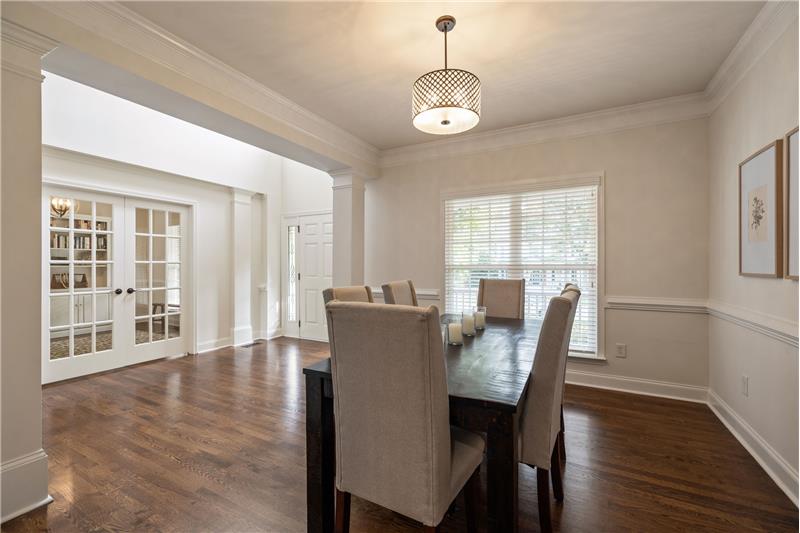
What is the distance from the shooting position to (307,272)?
5.90 m

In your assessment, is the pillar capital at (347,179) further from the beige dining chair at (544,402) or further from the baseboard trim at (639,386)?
the beige dining chair at (544,402)

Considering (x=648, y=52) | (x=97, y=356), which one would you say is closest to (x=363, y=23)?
(x=648, y=52)

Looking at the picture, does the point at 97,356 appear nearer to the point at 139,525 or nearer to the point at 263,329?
the point at 263,329

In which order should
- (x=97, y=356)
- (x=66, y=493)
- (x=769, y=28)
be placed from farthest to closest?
(x=97, y=356)
(x=769, y=28)
(x=66, y=493)

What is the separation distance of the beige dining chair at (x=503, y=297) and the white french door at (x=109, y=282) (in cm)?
402

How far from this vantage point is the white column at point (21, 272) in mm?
1727

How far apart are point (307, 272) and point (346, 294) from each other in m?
3.86

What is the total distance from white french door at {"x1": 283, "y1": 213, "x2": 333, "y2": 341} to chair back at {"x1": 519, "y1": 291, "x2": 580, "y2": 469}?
4.34 metres

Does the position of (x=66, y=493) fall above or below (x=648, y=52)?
below

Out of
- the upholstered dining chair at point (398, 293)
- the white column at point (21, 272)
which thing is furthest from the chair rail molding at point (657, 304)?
the white column at point (21, 272)

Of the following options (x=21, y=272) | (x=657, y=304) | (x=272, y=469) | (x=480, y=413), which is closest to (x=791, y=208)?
(x=657, y=304)

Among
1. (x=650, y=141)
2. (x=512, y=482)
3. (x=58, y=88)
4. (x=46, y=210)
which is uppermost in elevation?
(x=58, y=88)

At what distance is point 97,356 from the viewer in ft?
13.3

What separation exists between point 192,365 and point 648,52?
17.3 feet
